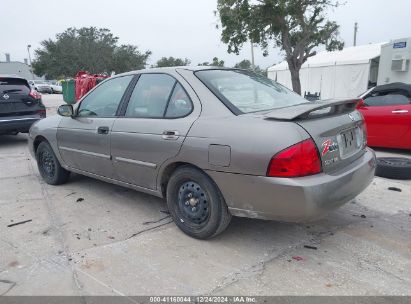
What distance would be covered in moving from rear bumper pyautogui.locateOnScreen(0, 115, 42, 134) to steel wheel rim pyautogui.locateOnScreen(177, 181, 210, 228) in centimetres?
625

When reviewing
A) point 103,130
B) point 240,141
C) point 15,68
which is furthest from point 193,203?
point 15,68

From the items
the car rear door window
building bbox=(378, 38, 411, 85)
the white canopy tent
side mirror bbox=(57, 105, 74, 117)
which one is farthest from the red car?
the white canopy tent

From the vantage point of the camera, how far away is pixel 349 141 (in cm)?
348

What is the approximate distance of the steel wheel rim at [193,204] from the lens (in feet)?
11.5

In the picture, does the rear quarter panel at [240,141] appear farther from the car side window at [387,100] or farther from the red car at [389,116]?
the car side window at [387,100]

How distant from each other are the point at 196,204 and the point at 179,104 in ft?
3.13

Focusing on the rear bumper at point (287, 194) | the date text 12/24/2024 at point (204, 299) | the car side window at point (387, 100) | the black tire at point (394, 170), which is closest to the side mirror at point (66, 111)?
the rear bumper at point (287, 194)

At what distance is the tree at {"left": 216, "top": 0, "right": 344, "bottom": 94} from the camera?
15.8 m

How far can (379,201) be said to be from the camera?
185 inches

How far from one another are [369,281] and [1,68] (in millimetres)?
77540

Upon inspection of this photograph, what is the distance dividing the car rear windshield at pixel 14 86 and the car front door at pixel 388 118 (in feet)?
24.2

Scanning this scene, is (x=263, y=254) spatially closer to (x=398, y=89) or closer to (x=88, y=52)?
(x=398, y=89)

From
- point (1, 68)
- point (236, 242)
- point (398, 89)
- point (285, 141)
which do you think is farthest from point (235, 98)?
point (1, 68)

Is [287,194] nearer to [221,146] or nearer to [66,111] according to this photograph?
[221,146]
